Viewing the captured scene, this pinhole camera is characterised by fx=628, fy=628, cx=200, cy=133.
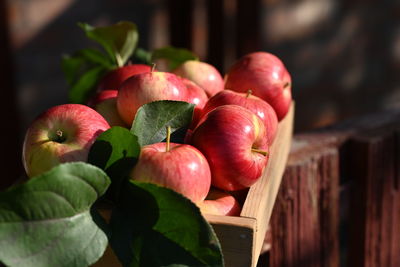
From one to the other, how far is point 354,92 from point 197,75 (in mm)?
2193

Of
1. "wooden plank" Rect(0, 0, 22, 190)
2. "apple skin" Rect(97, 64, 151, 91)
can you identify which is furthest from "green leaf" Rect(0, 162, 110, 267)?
"wooden plank" Rect(0, 0, 22, 190)

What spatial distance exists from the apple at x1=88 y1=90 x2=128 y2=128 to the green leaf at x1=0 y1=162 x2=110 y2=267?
1.00ft

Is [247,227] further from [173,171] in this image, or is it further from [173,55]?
[173,55]

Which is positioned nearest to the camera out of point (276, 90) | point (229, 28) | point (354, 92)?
point (276, 90)

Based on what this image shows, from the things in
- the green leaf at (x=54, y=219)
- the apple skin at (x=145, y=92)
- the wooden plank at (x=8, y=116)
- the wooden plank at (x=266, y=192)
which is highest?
the apple skin at (x=145, y=92)

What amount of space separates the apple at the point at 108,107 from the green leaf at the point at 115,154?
0.21 meters

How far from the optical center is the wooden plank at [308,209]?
1.28 m

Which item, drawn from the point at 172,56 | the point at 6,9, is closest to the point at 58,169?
the point at 172,56

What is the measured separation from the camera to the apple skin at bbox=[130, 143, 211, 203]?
2.63ft

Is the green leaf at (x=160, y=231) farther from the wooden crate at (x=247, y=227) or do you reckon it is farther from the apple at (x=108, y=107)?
→ the apple at (x=108, y=107)

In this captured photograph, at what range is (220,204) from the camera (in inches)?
33.5

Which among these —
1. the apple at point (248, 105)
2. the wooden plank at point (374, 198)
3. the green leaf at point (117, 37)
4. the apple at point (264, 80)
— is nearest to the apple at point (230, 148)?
the apple at point (248, 105)

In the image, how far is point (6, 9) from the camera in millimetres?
1869

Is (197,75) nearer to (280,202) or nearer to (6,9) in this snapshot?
(280,202)
